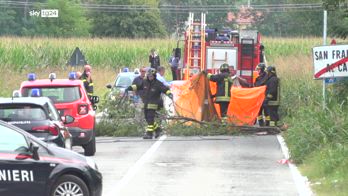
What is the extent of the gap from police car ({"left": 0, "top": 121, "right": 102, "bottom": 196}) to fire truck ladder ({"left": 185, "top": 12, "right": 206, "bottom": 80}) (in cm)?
1533

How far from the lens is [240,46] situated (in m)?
24.5

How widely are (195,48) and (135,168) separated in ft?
39.2

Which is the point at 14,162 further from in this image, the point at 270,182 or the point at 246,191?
the point at 270,182

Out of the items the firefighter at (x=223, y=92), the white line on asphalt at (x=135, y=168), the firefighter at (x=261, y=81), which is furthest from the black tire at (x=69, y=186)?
the firefighter at (x=261, y=81)

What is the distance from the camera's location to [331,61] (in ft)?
50.5

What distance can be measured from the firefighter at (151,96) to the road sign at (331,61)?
4129 millimetres

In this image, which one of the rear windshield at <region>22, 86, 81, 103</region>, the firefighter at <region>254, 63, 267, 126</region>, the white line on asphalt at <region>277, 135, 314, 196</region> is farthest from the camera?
the firefighter at <region>254, 63, 267, 126</region>

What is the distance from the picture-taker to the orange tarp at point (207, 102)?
19.6m

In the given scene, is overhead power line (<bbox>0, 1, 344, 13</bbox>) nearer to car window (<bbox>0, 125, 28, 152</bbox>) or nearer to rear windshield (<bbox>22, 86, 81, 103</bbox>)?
rear windshield (<bbox>22, 86, 81, 103</bbox>)

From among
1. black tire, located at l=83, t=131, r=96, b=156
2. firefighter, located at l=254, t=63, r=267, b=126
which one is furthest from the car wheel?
firefighter, located at l=254, t=63, r=267, b=126

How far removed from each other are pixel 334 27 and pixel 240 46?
9.39 metres

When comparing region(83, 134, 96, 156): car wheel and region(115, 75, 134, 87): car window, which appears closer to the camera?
region(83, 134, 96, 156): car wheel

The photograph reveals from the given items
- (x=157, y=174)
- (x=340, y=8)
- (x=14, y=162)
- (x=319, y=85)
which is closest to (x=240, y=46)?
(x=319, y=85)

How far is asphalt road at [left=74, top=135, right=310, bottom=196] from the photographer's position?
1136cm
